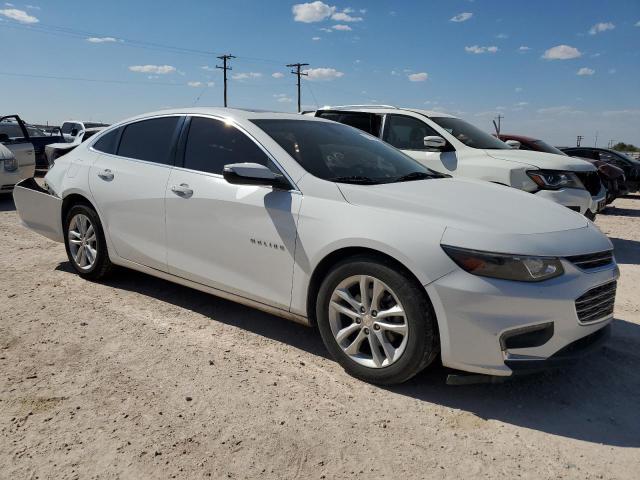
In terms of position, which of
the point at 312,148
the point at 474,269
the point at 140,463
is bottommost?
the point at 140,463

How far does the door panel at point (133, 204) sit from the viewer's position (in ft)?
13.8

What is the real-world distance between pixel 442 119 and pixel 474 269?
5428 mm

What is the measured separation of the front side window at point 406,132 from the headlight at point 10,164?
276 inches

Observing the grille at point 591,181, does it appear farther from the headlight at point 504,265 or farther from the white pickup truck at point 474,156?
the headlight at point 504,265

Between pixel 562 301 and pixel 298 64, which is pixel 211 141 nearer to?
pixel 562 301

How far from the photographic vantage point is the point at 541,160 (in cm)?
717

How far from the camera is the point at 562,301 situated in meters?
2.78

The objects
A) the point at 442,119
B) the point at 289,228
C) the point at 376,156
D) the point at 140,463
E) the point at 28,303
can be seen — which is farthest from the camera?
the point at 442,119

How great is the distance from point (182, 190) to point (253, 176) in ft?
2.82

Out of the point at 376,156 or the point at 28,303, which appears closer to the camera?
the point at 376,156

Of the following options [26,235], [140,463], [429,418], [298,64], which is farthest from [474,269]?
[298,64]

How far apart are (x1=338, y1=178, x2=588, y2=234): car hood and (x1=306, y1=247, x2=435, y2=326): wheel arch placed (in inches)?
10.3

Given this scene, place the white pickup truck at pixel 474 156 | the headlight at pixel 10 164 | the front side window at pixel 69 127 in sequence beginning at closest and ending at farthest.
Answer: the white pickup truck at pixel 474 156 → the headlight at pixel 10 164 → the front side window at pixel 69 127

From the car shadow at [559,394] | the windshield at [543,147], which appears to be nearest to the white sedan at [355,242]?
the car shadow at [559,394]
